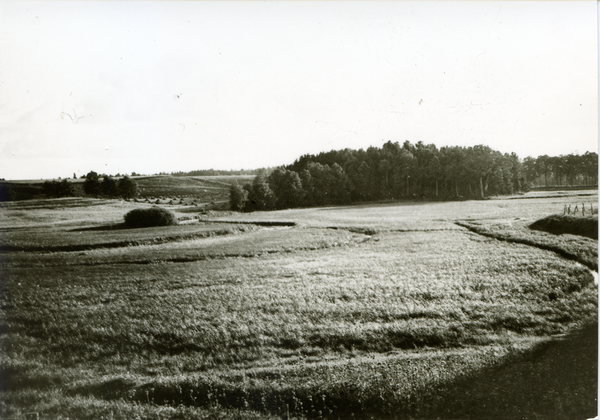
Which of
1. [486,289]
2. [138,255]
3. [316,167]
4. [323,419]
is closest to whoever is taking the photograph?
[323,419]

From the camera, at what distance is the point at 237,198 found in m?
4.95

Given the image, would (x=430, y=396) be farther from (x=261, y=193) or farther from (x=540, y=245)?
(x=261, y=193)

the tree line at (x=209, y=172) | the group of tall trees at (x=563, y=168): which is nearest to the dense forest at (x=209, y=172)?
the tree line at (x=209, y=172)

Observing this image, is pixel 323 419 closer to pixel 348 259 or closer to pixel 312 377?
pixel 312 377

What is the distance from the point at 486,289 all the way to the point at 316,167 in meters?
2.96

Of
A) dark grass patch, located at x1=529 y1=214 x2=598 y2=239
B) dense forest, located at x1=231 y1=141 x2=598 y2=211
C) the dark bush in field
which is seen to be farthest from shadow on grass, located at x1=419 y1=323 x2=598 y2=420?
the dark bush in field

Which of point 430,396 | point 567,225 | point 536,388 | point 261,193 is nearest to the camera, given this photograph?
point 430,396

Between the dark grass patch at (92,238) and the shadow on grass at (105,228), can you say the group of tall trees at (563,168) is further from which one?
the shadow on grass at (105,228)

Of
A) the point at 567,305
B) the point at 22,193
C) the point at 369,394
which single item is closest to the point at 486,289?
the point at 567,305

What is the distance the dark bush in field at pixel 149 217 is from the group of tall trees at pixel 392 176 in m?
1.21

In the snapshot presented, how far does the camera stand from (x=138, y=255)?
14.9ft

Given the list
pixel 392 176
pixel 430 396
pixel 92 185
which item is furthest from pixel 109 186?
pixel 430 396

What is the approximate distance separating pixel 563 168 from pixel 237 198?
501cm

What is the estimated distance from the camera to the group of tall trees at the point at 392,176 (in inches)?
210
